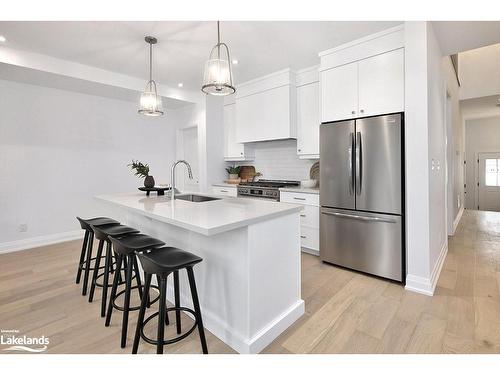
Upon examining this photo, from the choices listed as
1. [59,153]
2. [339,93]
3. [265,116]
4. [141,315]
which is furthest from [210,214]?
[59,153]

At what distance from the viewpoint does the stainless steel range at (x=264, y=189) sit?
394 centimetres

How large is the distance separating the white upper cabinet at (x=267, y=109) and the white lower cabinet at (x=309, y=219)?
0.99 meters

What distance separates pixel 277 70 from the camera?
402 cm

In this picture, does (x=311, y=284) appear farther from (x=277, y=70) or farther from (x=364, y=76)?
(x=277, y=70)

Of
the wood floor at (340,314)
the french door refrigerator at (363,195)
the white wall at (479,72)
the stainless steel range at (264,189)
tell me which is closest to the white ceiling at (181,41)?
the french door refrigerator at (363,195)

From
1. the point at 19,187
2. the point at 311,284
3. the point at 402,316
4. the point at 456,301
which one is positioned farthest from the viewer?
the point at 19,187

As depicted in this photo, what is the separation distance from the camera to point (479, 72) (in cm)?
524

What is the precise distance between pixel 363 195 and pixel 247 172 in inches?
104

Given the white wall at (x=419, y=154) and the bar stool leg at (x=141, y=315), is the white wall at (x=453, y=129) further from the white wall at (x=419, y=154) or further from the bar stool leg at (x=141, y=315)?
the bar stool leg at (x=141, y=315)

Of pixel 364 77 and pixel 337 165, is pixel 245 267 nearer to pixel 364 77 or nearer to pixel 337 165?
pixel 337 165

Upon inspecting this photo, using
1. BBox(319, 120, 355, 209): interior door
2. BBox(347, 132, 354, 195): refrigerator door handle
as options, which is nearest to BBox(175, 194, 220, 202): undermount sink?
BBox(319, 120, 355, 209): interior door

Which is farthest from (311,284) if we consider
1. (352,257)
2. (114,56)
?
(114,56)
